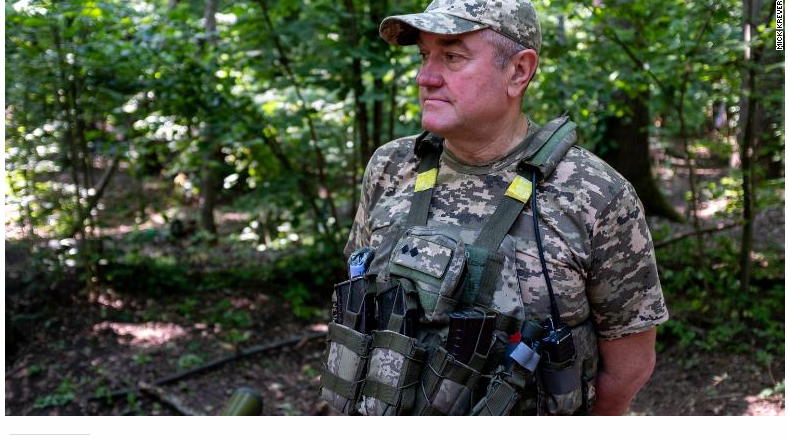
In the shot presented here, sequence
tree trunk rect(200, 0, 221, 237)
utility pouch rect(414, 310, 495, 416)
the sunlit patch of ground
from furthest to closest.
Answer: tree trunk rect(200, 0, 221, 237), the sunlit patch of ground, utility pouch rect(414, 310, 495, 416)

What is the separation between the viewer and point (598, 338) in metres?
2.06

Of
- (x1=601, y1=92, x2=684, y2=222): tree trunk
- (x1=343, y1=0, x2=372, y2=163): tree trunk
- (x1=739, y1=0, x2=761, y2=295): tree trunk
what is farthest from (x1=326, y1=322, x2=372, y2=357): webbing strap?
(x1=601, y1=92, x2=684, y2=222): tree trunk

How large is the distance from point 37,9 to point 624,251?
387cm

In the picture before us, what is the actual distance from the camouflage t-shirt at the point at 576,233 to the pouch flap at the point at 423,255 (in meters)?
0.13

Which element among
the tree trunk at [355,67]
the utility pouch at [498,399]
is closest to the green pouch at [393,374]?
the utility pouch at [498,399]

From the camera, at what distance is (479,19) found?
6.11ft

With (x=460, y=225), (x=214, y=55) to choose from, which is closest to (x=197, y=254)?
(x=214, y=55)

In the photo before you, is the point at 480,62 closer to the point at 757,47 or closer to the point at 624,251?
the point at 624,251

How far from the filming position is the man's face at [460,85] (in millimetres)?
1890

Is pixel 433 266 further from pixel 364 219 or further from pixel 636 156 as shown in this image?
pixel 636 156

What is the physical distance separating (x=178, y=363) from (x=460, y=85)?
339 centimetres

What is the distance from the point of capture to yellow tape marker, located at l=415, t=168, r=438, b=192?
2031 millimetres

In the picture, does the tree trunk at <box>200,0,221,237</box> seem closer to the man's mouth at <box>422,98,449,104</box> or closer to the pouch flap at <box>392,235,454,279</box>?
the man's mouth at <box>422,98,449,104</box>

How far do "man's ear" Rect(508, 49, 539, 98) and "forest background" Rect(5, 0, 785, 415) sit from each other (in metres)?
2.26
